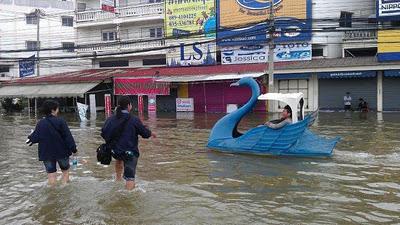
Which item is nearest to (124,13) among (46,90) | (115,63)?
(115,63)

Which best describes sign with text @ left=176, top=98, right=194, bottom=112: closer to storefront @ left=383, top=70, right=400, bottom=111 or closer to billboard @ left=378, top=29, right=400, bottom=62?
storefront @ left=383, top=70, right=400, bottom=111

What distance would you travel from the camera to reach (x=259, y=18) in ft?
109

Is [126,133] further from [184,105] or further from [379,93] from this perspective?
[184,105]

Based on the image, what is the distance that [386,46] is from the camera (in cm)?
2916

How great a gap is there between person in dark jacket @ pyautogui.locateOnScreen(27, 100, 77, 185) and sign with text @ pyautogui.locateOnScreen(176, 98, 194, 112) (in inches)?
1061

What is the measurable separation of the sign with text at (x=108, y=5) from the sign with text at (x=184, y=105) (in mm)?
9547

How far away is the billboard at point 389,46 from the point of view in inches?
1143

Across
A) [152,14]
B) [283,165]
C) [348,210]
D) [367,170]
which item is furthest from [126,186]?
[152,14]

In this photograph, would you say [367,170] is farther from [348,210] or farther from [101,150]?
[101,150]

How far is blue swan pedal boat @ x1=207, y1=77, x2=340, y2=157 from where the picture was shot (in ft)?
41.4

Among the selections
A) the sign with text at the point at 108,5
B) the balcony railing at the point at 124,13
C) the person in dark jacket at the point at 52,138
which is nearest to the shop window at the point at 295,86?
the balcony railing at the point at 124,13

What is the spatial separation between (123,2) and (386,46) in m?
22.9

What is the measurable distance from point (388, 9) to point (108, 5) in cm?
2098

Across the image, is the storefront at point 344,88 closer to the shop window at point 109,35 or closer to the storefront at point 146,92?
the storefront at point 146,92
